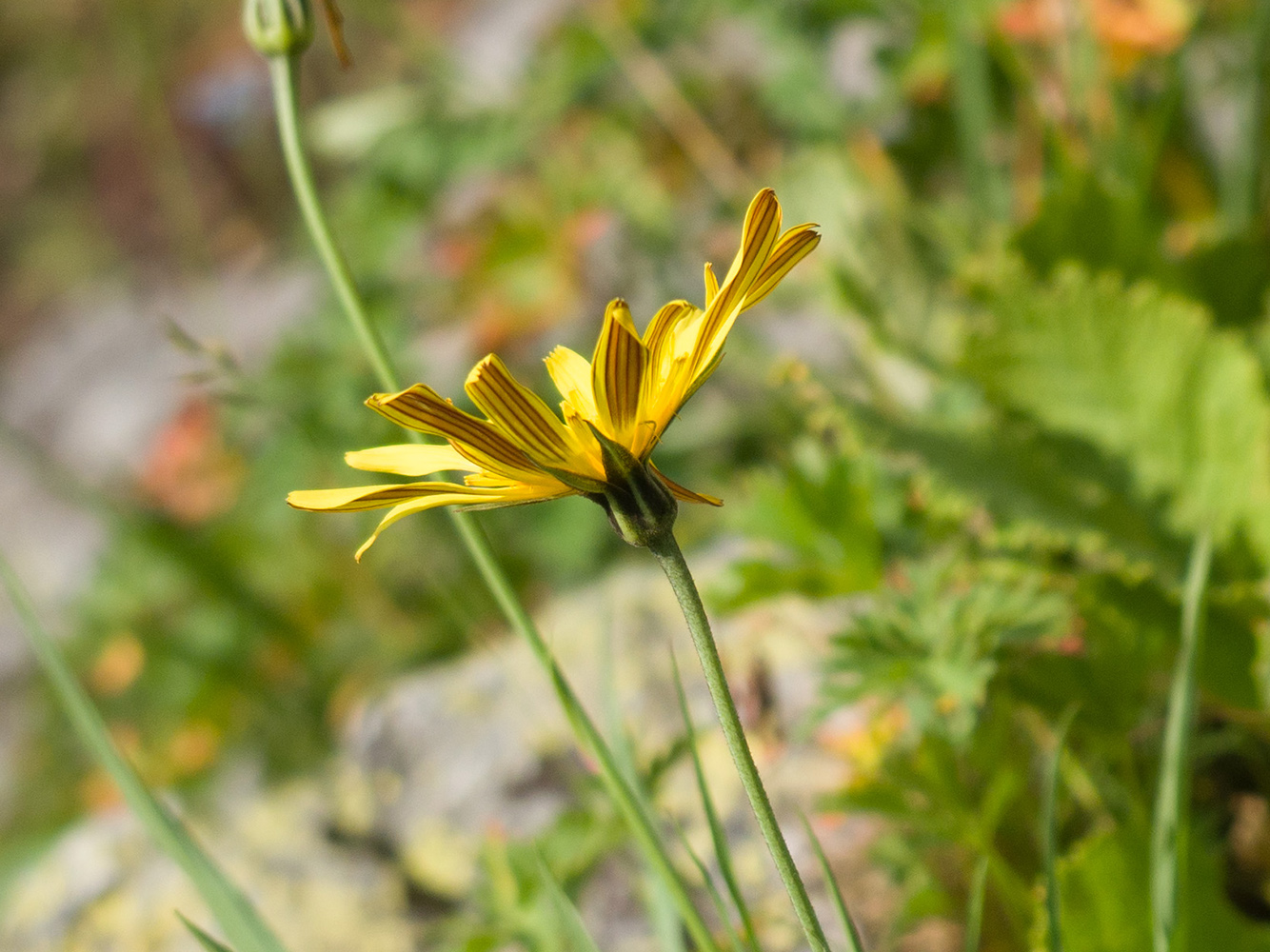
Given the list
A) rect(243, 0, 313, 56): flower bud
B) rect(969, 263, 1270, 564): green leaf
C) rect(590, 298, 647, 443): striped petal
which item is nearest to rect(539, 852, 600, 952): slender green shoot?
rect(590, 298, 647, 443): striped petal

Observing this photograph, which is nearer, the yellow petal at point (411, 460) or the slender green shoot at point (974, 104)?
the yellow petal at point (411, 460)

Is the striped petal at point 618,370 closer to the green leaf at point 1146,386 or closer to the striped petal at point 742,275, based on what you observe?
the striped petal at point 742,275

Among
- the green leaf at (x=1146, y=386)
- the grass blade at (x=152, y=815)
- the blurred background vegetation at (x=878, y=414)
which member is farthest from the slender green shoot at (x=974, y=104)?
the grass blade at (x=152, y=815)

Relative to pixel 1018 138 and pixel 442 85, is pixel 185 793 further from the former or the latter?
pixel 1018 138

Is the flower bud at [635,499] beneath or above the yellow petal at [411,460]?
beneath

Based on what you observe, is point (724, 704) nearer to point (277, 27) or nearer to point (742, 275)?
point (742, 275)

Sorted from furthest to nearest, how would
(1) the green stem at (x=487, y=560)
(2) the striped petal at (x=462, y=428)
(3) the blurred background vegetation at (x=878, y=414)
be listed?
(3) the blurred background vegetation at (x=878, y=414), (1) the green stem at (x=487, y=560), (2) the striped petal at (x=462, y=428)

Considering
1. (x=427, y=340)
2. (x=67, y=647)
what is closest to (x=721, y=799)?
(x=67, y=647)

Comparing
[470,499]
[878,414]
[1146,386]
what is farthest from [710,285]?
[1146,386]
